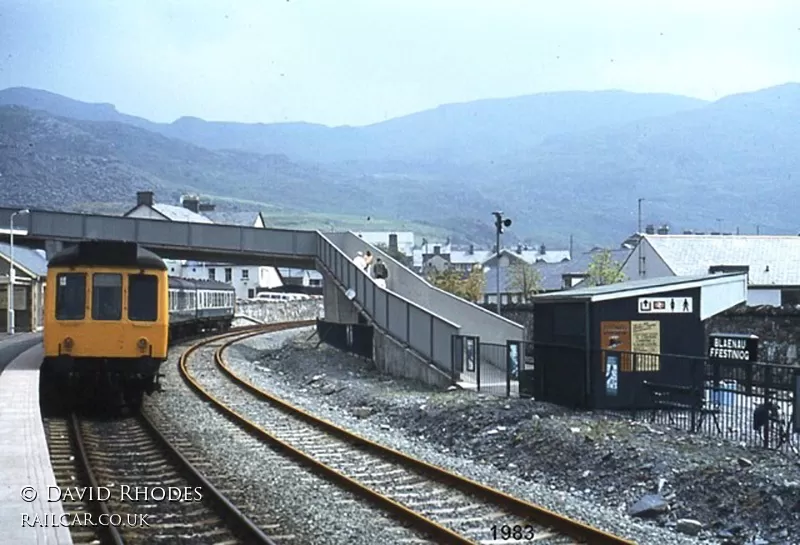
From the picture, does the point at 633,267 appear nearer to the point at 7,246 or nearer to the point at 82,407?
the point at 7,246

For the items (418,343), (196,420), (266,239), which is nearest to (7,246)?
(266,239)

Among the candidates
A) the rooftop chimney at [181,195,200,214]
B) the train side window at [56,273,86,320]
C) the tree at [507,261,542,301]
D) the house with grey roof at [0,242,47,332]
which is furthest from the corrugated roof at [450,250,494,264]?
the train side window at [56,273,86,320]

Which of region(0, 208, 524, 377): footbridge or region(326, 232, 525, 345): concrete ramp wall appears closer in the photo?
region(0, 208, 524, 377): footbridge

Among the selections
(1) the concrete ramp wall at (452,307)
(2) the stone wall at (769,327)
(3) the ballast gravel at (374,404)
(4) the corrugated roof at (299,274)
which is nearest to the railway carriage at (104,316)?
(3) the ballast gravel at (374,404)

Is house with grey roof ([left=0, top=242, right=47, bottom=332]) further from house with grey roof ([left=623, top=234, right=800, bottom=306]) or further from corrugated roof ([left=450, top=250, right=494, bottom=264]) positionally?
corrugated roof ([left=450, top=250, right=494, bottom=264])

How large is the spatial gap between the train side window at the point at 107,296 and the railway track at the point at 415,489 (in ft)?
9.77

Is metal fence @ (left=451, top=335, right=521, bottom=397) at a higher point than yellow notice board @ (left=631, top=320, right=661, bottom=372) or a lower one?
lower

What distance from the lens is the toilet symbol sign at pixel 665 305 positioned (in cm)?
2012

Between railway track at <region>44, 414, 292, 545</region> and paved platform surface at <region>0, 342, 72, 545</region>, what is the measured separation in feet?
1.01

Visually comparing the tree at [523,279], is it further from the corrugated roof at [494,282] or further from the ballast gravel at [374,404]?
the ballast gravel at [374,404]

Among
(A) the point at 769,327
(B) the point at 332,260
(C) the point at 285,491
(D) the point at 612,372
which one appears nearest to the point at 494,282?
(B) the point at 332,260

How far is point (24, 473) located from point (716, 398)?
35.8 feet

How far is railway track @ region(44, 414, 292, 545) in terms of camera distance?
1105 centimetres

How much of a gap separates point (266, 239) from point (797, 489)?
36.4m
